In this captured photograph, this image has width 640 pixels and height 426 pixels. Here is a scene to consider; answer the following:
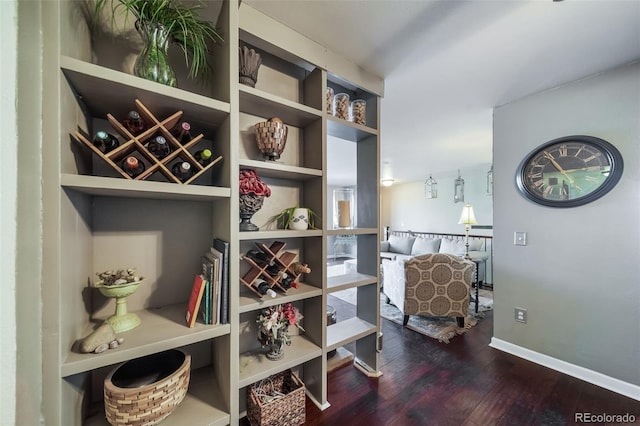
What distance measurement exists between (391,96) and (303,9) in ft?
3.79

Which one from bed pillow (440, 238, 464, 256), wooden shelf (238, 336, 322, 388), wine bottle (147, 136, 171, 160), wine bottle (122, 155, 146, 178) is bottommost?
wooden shelf (238, 336, 322, 388)

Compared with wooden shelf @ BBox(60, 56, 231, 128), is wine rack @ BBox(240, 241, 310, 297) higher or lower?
lower

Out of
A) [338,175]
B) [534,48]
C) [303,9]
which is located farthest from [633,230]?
[338,175]

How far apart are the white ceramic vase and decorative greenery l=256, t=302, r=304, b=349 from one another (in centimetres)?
46

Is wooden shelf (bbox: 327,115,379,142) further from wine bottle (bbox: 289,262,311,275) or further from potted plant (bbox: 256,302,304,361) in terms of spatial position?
potted plant (bbox: 256,302,304,361)

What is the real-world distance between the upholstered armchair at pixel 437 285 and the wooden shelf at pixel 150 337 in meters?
2.15

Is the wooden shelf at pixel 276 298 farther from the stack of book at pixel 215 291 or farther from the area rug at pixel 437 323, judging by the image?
the area rug at pixel 437 323

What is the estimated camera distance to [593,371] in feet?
5.77

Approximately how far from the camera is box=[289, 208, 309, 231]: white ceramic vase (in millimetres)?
1363

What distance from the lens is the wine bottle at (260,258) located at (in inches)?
51.3

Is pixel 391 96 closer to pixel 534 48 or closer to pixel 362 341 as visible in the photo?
pixel 534 48

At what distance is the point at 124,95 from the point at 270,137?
61 cm

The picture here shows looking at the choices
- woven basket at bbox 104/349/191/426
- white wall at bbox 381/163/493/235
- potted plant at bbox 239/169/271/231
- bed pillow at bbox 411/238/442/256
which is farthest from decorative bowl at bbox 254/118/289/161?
white wall at bbox 381/163/493/235
